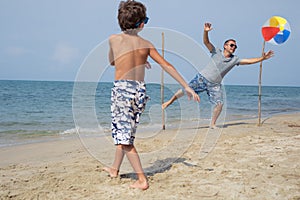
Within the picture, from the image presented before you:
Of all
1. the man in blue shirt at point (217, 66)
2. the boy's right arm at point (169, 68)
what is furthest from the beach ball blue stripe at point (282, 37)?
the boy's right arm at point (169, 68)

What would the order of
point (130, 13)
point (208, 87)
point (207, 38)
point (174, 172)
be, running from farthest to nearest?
point (208, 87), point (207, 38), point (174, 172), point (130, 13)

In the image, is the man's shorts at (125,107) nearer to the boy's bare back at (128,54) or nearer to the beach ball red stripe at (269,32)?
the boy's bare back at (128,54)

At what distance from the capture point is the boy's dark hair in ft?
8.95

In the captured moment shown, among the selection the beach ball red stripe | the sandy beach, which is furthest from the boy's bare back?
the beach ball red stripe

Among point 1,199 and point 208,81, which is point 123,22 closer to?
point 1,199

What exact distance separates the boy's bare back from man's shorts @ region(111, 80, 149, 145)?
8cm

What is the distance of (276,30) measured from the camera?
20.9 feet

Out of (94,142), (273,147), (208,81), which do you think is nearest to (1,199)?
(94,142)

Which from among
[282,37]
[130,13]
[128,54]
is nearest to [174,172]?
[128,54]

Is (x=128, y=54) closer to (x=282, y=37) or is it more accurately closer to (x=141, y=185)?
(x=141, y=185)

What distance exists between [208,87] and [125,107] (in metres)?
3.62

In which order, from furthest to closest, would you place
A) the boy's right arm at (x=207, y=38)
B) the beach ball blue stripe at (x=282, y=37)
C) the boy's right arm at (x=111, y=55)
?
the beach ball blue stripe at (x=282, y=37) < the boy's right arm at (x=207, y=38) < the boy's right arm at (x=111, y=55)

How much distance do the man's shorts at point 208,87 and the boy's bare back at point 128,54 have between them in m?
3.30

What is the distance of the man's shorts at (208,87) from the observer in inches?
235
